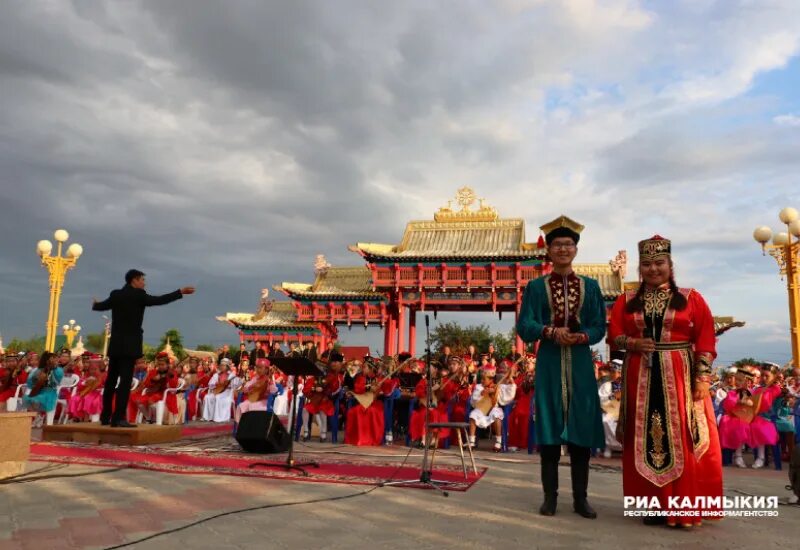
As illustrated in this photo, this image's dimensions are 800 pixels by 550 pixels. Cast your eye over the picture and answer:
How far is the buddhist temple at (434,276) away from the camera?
84.5 ft

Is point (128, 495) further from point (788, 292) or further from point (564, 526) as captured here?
point (788, 292)

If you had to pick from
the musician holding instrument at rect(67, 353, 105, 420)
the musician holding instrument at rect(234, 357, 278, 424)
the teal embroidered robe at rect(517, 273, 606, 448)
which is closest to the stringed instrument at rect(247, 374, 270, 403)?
the musician holding instrument at rect(234, 357, 278, 424)

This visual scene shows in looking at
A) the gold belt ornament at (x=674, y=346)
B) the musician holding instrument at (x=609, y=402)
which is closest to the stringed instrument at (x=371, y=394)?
the musician holding instrument at (x=609, y=402)

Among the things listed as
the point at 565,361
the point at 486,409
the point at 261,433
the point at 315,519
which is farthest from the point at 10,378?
the point at 565,361

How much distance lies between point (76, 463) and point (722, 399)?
8856 millimetres

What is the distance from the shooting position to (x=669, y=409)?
11.9 ft

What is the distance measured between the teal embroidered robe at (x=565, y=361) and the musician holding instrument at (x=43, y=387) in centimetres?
966

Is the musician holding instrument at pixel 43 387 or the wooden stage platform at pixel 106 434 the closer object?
the wooden stage platform at pixel 106 434

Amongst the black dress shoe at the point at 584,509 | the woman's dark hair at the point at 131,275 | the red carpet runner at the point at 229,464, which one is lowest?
the red carpet runner at the point at 229,464

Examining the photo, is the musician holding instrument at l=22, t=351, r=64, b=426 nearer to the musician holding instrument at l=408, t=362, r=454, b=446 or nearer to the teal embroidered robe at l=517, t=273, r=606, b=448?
the musician holding instrument at l=408, t=362, r=454, b=446

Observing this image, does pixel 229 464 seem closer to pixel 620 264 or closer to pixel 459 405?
pixel 459 405

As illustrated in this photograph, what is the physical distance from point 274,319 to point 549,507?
31433 millimetres

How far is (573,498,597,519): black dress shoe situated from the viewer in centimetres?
377

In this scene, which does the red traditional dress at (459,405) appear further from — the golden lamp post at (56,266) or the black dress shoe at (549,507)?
the golden lamp post at (56,266)
